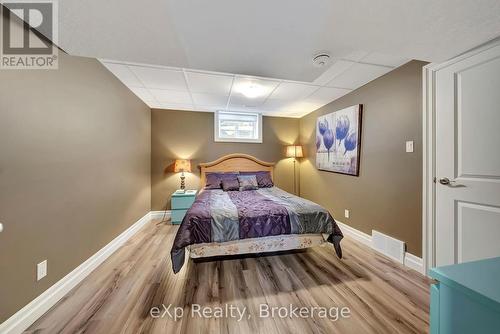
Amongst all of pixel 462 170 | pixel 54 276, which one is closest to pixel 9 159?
pixel 54 276

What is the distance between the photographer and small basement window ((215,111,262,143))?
13.2 feet

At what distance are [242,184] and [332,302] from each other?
230cm

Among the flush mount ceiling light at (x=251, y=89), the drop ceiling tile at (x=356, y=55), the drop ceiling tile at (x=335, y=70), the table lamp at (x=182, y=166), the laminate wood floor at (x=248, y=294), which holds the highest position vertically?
the flush mount ceiling light at (x=251, y=89)

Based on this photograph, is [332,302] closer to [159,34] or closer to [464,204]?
[464,204]

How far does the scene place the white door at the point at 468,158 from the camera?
4.60 feet

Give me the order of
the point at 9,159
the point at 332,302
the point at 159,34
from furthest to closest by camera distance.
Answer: the point at 332,302
the point at 159,34
the point at 9,159

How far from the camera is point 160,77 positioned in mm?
2387

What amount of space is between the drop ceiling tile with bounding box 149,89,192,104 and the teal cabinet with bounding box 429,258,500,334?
10.7ft

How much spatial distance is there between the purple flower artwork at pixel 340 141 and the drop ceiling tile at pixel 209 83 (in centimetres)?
184

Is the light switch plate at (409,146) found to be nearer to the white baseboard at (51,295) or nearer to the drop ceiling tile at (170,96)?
the drop ceiling tile at (170,96)

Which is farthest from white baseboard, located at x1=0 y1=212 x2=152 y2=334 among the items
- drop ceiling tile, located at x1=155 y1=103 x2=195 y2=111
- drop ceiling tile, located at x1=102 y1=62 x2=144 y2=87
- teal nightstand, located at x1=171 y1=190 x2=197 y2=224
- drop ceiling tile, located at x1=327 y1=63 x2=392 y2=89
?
drop ceiling tile, located at x1=327 y1=63 x2=392 y2=89

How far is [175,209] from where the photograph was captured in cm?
337

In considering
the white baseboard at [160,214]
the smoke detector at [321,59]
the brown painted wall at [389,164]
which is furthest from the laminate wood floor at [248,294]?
the smoke detector at [321,59]

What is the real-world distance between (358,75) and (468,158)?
1.42 meters
